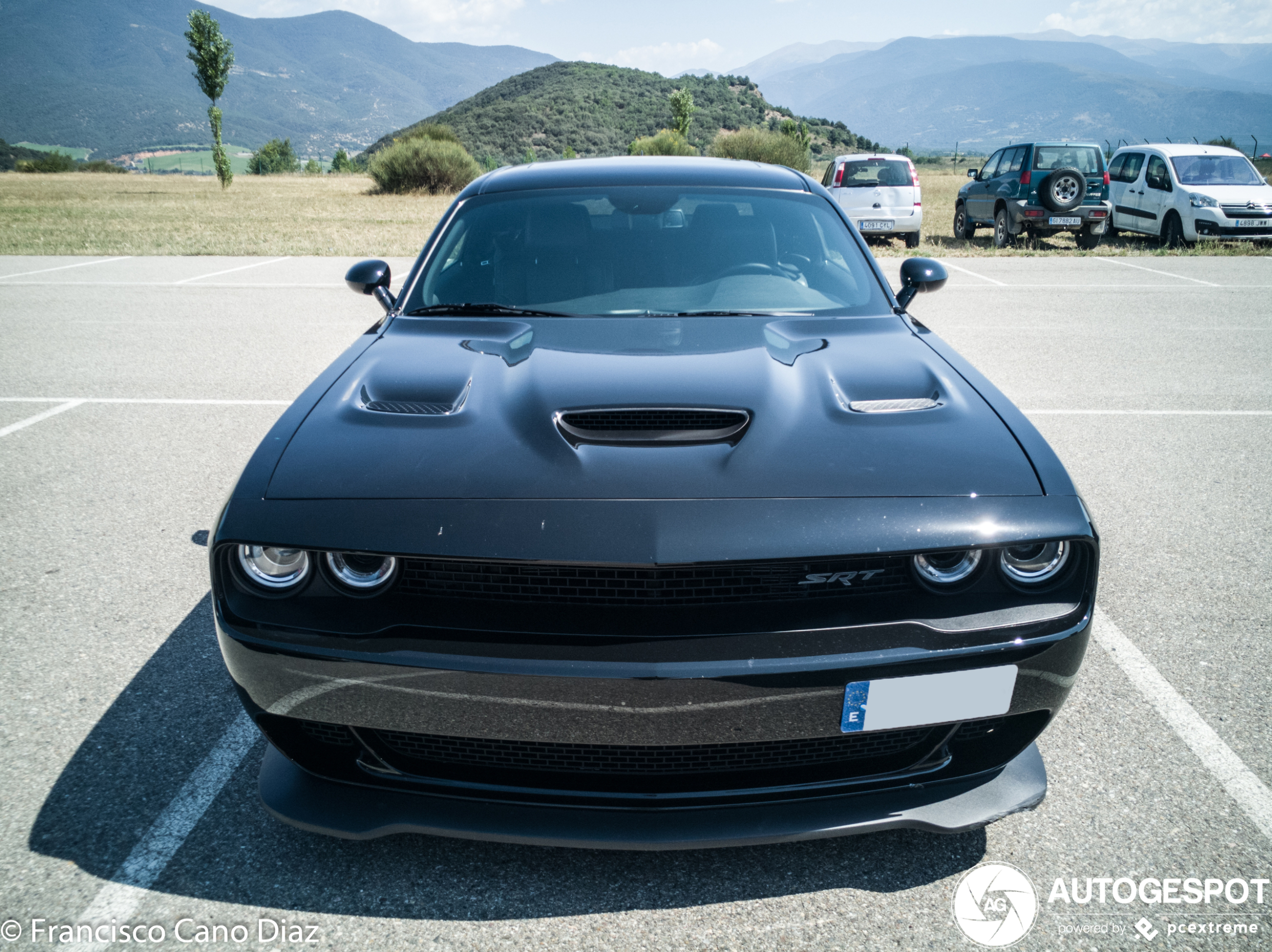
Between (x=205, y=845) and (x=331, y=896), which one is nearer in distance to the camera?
(x=331, y=896)

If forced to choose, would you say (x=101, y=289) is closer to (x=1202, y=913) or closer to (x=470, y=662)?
(x=470, y=662)

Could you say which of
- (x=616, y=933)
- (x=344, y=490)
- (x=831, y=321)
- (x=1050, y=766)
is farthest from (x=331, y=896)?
(x=831, y=321)

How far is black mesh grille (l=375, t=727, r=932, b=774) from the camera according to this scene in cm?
165

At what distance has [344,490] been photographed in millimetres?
1669

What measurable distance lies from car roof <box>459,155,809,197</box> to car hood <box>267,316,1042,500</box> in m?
0.78

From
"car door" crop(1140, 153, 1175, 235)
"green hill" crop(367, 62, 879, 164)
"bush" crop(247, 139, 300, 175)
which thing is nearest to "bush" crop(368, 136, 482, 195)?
"car door" crop(1140, 153, 1175, 235)

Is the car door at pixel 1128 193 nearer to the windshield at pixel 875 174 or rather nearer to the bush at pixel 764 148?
the windshield at pixel 875 174

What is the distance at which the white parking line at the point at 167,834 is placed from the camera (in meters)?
1.76

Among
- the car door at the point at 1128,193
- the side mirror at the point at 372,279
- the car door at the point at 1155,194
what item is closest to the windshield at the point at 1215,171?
the car door at the point at 1155,194

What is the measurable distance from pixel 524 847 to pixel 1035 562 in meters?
1.29

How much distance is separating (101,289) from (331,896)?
1058cm

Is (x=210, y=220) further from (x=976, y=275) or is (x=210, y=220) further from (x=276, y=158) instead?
(x=276, y=158)

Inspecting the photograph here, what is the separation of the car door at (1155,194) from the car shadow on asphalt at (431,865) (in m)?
Result: 15.8

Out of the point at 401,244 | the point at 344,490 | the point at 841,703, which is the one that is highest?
the point at 344,490
